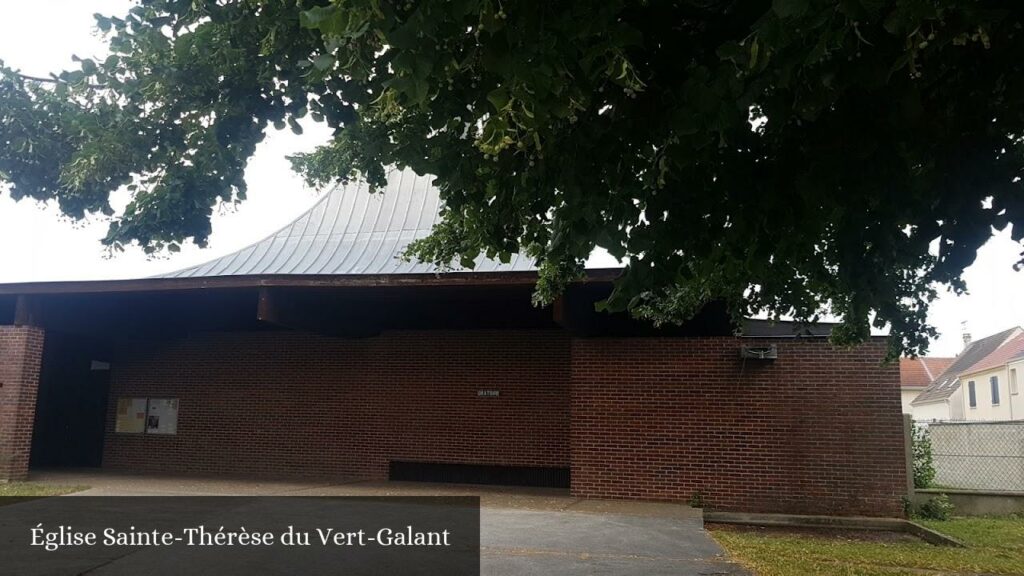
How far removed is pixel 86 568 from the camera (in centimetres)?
558

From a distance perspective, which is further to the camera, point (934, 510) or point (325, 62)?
point (934, 510)

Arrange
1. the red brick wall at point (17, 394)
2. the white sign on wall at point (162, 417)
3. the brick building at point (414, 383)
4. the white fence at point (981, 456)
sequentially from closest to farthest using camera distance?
the brick building at point (414, 383) < the red brick wall at point (17, 394) < the white fence at point (981, 456) < the white sign on wall at point (162, 417)

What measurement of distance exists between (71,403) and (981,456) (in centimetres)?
2028

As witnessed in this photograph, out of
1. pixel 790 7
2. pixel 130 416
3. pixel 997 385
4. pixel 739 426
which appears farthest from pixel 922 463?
pixel 997 385

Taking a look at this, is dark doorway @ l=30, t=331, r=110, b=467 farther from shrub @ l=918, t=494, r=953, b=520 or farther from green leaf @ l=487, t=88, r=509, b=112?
green leaf @ l=487, t=88, r=509, b=112

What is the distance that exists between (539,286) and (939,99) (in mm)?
4524

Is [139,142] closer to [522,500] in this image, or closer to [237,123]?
[237,123]

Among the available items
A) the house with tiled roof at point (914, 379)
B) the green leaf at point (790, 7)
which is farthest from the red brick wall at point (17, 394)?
the house with tiled roof at point (914, 379)

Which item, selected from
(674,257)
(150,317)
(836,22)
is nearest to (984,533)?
(674,257)

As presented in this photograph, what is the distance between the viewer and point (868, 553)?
8.62 meters

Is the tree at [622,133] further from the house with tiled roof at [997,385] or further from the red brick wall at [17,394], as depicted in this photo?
the house with tiled roof at [997,385]

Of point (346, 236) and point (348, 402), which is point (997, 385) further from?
point (346, 236)

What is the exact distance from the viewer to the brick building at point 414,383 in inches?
454
